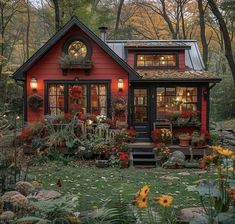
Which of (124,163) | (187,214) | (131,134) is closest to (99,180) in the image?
(124,163)

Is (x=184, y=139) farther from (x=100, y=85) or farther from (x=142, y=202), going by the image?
(x=142, y=202)

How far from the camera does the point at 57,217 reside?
14.8ft

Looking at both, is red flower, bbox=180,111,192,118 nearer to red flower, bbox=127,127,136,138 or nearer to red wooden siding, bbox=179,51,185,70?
red flower, bbox=127,127,136,138

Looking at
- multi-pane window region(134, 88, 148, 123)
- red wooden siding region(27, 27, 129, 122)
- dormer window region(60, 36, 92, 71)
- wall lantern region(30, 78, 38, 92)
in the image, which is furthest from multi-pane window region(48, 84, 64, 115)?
multi-pane window region(134, 88, 148, 123)

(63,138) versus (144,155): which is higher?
(63,138)

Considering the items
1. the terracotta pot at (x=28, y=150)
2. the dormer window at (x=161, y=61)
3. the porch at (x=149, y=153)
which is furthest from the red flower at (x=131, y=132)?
the terracotta pot at (x=28, y=150)

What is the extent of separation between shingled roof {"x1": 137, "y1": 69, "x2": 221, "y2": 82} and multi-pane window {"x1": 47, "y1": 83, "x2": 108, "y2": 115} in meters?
1.76

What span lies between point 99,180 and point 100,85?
607 centimetres

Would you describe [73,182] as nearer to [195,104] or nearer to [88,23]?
[195,104]

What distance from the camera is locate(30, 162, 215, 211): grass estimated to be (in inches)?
318

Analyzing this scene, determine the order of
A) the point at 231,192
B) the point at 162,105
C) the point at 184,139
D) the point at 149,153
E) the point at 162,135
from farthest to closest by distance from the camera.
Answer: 1. the point at 162,105
2. the point at 162,135
3. the point at 184,139
4. the point at 149,153
5. the point at 231,192

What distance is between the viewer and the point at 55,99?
15.7 m

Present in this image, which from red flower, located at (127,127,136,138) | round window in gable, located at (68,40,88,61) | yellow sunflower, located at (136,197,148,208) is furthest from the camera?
round window in gable, located at (68,40,88,61)

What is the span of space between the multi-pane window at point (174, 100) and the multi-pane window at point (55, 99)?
371 centimetres
